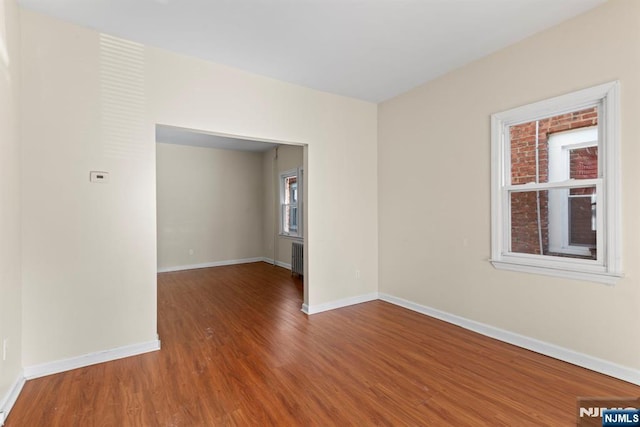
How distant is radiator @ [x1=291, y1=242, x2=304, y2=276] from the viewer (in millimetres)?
6016

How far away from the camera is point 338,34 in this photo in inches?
106

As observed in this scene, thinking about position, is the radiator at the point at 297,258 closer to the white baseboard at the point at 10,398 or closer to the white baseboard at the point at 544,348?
the white baseboard at the point at 544,348

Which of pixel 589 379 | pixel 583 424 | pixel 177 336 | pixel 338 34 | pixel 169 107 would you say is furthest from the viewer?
pixel 177 336

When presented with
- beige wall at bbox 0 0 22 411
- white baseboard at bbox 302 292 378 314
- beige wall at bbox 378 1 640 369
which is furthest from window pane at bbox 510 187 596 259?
beige wall at bbox 0 0 22 411

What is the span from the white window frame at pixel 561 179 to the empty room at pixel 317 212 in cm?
1

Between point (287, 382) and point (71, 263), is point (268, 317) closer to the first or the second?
point (287, 382)

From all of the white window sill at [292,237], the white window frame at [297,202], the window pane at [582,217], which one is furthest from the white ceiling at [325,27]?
the white window sill at [292,237]

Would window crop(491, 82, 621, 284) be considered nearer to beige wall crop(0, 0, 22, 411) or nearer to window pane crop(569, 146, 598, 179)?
window pane crop(569, 146, 598, 179)

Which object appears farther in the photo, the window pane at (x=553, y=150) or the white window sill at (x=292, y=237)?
the white window sill at (x=292, y=237)

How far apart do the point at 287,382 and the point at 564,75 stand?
11.6 feet

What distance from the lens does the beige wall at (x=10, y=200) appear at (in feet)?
6.35

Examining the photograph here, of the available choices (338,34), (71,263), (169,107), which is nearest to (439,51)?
(338,34)

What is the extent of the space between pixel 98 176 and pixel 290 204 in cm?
448

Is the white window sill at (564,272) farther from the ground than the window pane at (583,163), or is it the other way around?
the window pane at (583,163)
